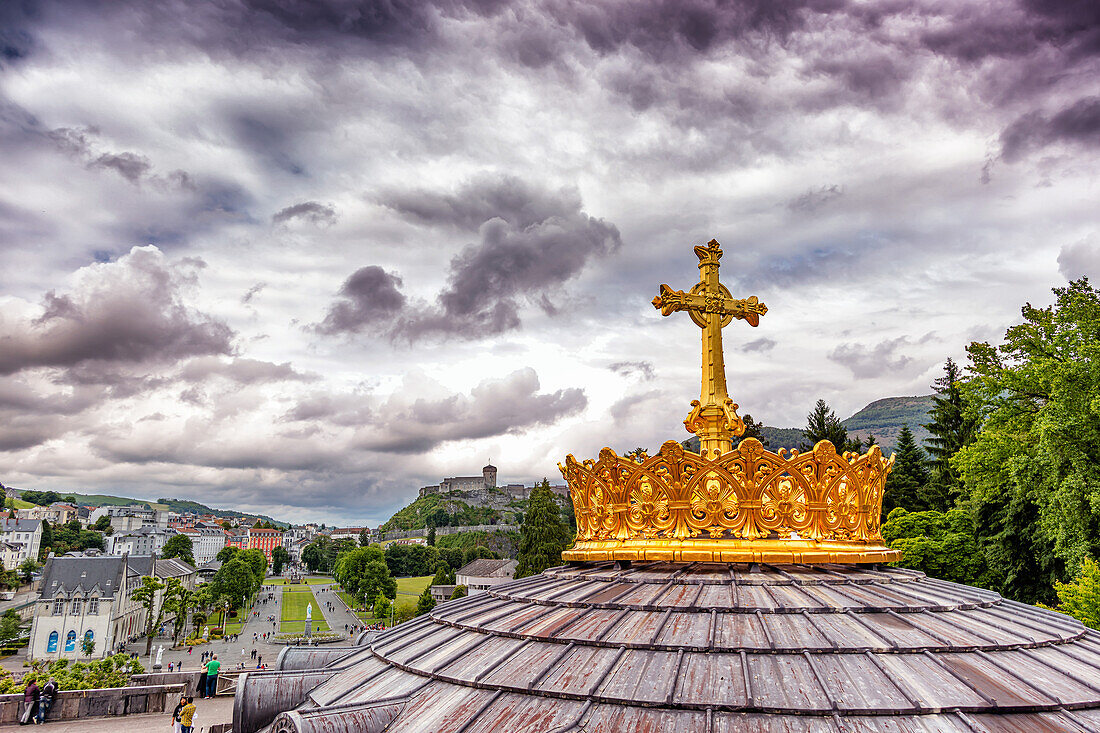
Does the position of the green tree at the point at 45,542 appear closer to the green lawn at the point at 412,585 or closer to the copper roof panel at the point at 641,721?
the green lawn at the point at 412,585

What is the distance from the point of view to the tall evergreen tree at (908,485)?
4537 centimetres

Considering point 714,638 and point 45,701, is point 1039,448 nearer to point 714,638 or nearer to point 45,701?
point 714,638

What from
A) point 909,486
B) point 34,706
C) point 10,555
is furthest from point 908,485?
point 10,555

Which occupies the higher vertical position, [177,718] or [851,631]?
[851,631]

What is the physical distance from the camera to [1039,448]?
79.5ft

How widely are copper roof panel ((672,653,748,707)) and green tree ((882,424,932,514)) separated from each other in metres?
44.1

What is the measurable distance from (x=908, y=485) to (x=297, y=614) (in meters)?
86.0

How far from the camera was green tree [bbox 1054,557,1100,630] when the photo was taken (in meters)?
18.9

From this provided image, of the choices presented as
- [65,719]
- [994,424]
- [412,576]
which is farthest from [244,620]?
[994,424]

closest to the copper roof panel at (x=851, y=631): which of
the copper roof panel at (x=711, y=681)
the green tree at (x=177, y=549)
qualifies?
the copper roof panel at (x=711, y=681)

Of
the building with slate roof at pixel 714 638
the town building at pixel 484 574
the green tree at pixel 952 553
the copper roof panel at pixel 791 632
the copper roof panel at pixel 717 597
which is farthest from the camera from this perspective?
the town building at pixel 484 574

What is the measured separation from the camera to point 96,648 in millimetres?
59344

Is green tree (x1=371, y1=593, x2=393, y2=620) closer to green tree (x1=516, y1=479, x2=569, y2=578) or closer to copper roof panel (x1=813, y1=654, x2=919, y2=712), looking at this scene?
green tree (x1=516, y1=479, x2=569, y2=578)

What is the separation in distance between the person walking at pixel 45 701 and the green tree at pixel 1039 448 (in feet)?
109
